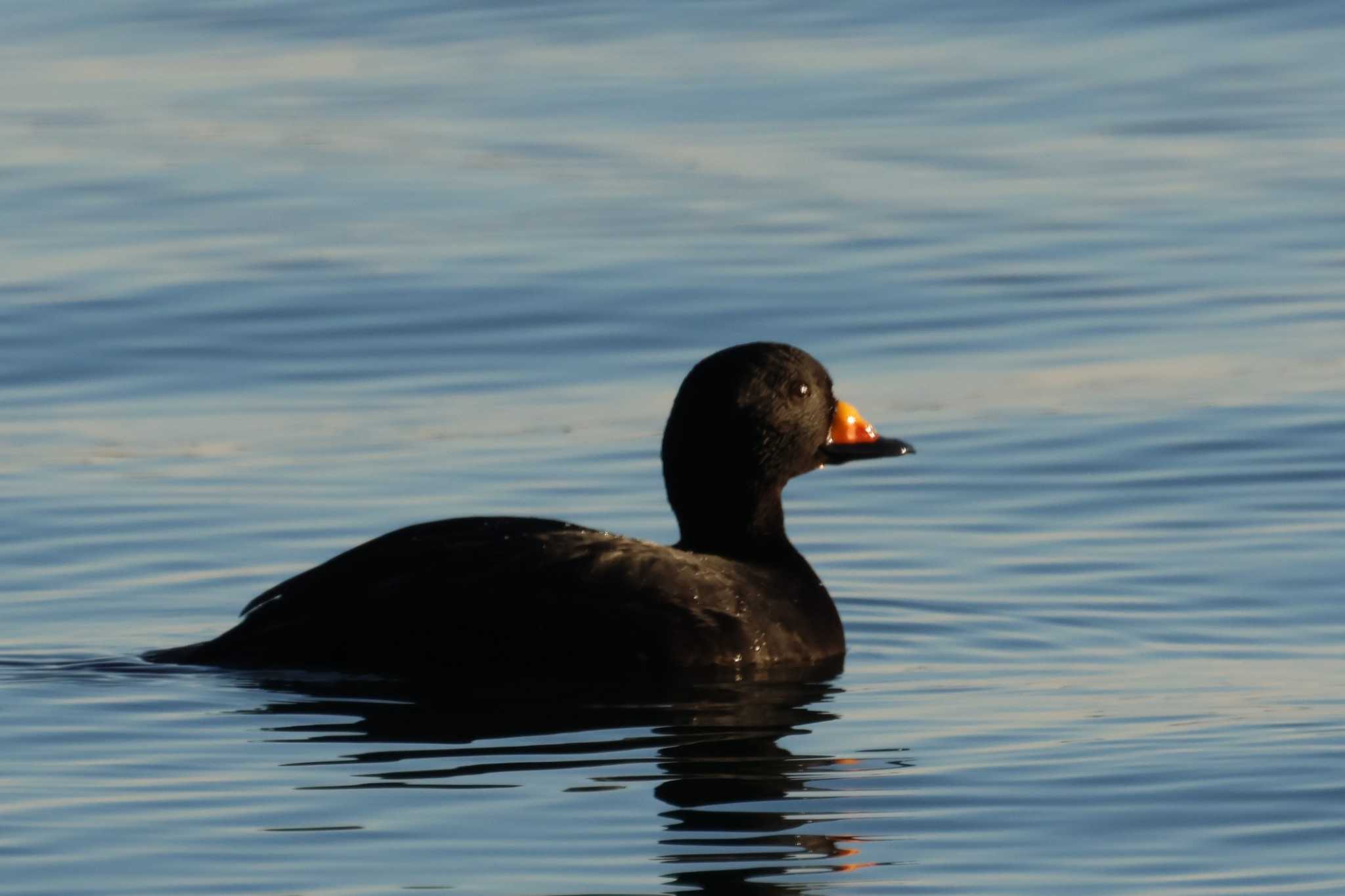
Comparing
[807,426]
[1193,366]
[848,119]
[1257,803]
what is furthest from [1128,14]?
[1257,803]

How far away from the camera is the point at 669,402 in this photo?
1237 centimetres

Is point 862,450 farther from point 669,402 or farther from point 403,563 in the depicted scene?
point 669,402

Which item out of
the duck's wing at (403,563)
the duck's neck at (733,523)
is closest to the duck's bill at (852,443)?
the duck's neck at (733,523)

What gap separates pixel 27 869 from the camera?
649 centimetres

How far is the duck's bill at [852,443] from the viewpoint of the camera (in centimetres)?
1003

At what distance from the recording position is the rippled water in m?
6.97

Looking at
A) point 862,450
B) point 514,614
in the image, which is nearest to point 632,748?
point 514,614

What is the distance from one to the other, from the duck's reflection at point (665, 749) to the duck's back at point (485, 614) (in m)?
0.14

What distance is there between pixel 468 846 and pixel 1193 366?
6666mm

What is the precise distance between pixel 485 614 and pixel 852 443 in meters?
1.78

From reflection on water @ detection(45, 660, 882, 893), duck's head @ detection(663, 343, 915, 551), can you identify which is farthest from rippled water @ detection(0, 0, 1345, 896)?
duck's head @ detection(663, 343, 915, 551)

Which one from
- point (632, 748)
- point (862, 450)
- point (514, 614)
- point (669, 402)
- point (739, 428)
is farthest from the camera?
point (669, 402)

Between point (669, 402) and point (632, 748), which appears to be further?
point (669, 402)

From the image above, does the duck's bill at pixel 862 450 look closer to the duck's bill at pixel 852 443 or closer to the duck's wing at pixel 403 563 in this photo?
the duck's bill at pixel 852 443
